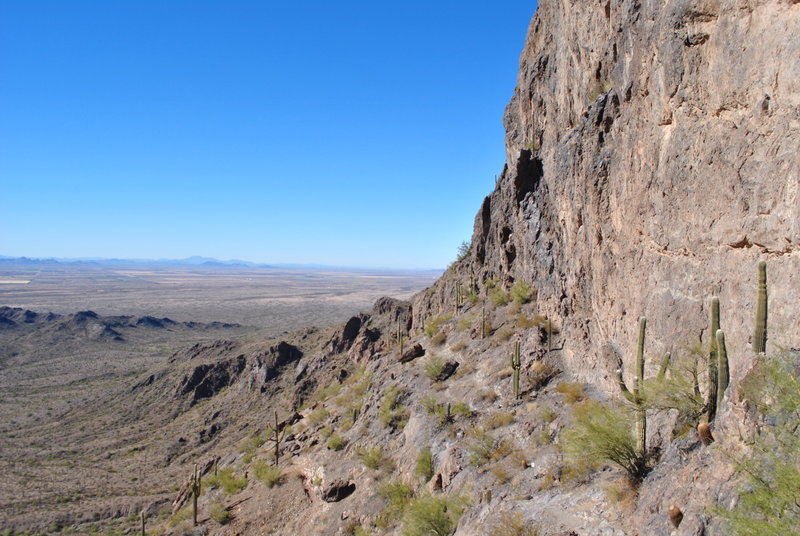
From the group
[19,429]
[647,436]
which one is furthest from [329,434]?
[19,429]

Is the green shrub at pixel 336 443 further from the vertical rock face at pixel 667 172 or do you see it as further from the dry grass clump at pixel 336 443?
the vertical rock face at pixel 667 172

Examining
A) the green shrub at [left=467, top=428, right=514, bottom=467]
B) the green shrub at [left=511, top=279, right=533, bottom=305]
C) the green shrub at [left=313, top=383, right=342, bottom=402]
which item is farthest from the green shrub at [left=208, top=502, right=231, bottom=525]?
the green shrub at [left=511, top=279, right=533, bottom=305]

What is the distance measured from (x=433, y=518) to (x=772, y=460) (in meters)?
8.96

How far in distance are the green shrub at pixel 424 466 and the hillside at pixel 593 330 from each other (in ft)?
0.24

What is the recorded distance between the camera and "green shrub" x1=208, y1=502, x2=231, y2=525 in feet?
62.5

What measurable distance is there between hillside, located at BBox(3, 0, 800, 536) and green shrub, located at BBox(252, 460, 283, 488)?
0.32 ft

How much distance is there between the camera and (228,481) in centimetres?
2233

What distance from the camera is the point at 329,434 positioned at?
24.3 meters

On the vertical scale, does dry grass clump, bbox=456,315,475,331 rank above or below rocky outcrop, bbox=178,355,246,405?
A: above

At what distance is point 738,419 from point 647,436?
4133mm

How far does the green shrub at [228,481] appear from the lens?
2158 centimetres

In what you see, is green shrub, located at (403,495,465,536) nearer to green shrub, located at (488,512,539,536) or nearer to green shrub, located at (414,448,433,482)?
green shrub, located at (488,512,539,536)

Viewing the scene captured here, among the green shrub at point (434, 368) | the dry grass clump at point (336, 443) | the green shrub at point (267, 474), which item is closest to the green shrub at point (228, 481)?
the green shrub at point (267, 474)

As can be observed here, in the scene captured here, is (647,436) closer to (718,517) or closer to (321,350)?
(718,517)
